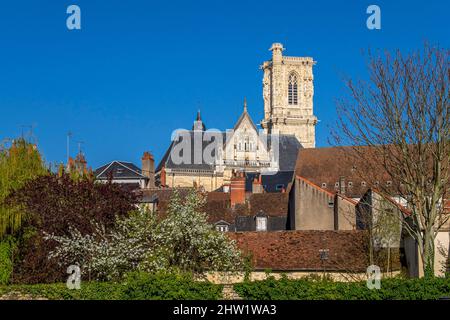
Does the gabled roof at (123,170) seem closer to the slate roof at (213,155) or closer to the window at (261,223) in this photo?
the slate roof at (213,155)

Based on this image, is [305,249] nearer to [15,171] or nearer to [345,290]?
[345,290]

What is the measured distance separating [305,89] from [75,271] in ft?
329

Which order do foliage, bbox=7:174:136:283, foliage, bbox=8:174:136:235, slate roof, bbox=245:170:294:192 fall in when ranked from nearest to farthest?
foliage, bbox=7:174:136:283 < foliage, bbox=8:174:136:235 < slate roof, bbox=245:170:294:192

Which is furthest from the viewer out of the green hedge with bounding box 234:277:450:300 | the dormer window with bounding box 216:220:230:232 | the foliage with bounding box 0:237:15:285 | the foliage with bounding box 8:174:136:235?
the dormer window with bounding box 216:220:230:232

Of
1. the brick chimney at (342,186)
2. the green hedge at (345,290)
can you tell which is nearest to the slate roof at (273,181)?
the brick chimney at (342,186)

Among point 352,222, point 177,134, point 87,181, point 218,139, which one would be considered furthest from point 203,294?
point 218,139

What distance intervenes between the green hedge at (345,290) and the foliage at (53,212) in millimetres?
8608

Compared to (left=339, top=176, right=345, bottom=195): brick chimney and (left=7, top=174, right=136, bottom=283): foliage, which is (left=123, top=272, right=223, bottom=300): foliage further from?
(left=339, top=176, right=345, bottom=195): brick chimney

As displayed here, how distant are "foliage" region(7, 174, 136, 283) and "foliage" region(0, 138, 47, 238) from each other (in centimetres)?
43

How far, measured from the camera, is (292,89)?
4906 inches

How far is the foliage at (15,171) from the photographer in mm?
Answer: 29219

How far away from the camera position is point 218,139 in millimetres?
99062

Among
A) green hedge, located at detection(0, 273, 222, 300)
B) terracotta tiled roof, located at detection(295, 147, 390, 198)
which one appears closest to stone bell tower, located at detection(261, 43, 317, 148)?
terracotta tiled roof, located at detection(295, 147, 390, 198)

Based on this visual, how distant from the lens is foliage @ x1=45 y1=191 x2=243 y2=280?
2664 centimetres
